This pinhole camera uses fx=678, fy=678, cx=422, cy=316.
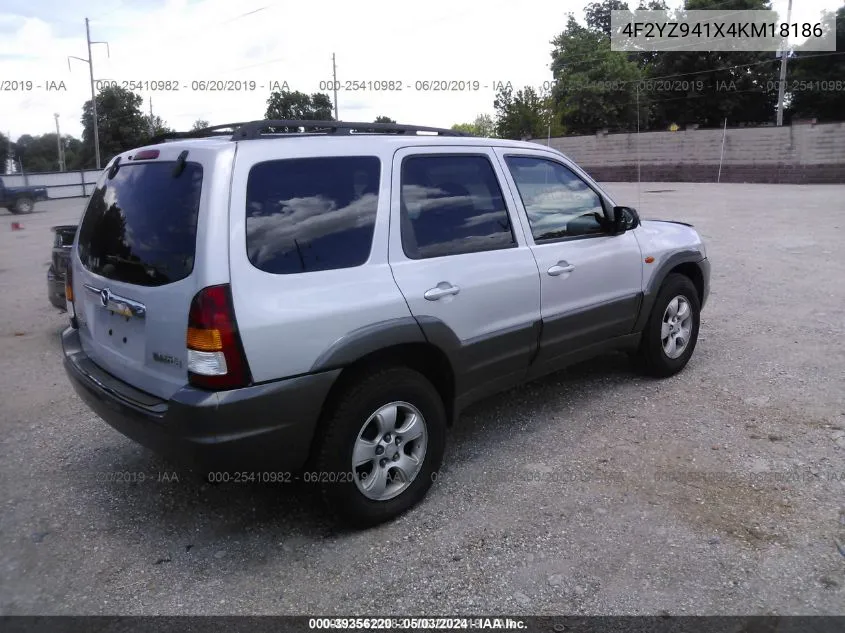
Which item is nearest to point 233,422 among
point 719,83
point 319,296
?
point 319,296

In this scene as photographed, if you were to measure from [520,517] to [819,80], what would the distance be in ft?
167

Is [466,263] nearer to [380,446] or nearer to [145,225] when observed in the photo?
[380,446]

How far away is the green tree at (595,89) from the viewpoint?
4928cm

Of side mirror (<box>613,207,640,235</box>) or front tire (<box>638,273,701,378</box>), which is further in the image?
front tire (<box>638,273,701,378</box>)

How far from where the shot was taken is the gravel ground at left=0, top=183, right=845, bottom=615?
2.83 metres

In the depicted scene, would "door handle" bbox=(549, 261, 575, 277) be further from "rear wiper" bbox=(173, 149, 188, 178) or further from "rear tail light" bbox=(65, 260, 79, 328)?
"rear tail light" bbox=(65, 260, 79, 328)

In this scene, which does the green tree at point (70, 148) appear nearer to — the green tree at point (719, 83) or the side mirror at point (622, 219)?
the green tree at point (719, 83)

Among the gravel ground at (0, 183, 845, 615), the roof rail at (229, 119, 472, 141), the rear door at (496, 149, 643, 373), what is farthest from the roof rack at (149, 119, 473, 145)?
the gravel ground at (0, 183, 845, 615)

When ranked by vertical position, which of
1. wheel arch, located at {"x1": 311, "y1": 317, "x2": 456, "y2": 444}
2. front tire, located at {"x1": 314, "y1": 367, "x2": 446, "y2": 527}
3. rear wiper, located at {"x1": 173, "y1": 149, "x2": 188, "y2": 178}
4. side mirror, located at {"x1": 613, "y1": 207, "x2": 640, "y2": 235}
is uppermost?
rear wiper, located at {"x1": 173, "y1": 149, "x2": 188, "y2": 178}

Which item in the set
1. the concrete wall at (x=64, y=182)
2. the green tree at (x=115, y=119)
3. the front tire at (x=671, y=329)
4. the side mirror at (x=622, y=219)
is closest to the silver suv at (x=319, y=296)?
the side mirror at (x=622, y=219)

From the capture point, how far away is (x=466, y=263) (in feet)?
11.8

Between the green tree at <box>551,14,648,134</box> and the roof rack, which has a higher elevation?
the green tree at <box>551,14,648,134</box>

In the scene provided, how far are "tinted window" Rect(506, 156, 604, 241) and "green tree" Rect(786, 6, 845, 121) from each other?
4599 centimetres

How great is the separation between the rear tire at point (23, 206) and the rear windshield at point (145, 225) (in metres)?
26.4
